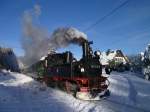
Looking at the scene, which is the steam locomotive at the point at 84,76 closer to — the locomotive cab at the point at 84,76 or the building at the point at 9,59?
the locomotive cab at the point at 84,76

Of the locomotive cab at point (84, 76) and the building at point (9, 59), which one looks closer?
the locomotive cab at point (84, 76)

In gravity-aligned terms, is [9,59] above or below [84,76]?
above

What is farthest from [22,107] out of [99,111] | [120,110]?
[120,110]

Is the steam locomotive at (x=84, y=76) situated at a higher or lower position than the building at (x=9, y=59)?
lower

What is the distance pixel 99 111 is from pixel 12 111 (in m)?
4.48

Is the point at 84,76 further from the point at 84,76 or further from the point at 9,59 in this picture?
the point at 9,59

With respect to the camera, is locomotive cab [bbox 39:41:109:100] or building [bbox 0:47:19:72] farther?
building [bbox 0:47:19:72]

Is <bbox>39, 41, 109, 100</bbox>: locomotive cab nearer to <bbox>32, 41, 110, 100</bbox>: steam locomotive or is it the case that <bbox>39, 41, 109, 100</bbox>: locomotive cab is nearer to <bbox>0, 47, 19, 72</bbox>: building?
<bbox>32, 41, 110, 100</bbox>: steam locomotive

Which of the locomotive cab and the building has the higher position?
the building

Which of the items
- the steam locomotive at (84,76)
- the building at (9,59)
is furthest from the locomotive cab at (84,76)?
the building at (9,59)

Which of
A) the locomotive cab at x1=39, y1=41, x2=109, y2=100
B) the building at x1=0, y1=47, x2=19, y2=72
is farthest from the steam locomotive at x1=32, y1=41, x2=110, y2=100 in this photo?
the building at x1=0, y1=47, x2=19, y2=72

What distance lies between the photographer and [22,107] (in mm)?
14984

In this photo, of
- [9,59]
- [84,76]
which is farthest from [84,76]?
A: [9,59]

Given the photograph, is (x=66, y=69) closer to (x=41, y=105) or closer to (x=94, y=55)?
→ (x=94, y=55)
